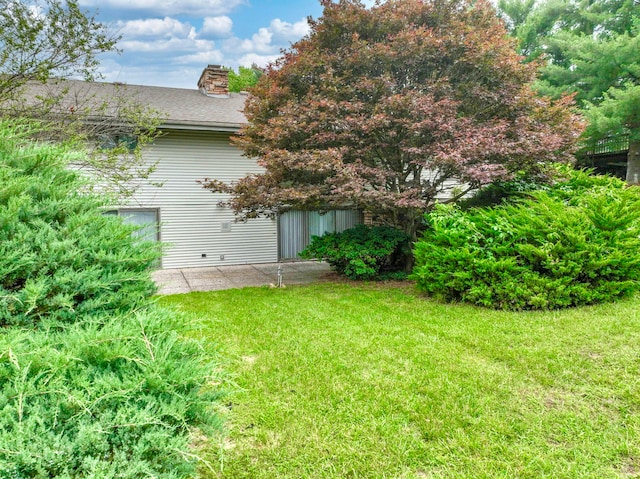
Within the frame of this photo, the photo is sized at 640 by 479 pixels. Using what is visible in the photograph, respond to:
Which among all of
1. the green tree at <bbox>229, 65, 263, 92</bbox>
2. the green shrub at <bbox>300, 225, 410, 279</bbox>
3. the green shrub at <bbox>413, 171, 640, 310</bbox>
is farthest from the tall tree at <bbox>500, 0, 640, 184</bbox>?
the green tree at <bbox>229, 65, 263, 92</bbox>

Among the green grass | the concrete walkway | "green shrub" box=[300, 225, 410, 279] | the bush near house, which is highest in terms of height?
the bush near house

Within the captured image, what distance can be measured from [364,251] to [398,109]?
→ 2670 mm

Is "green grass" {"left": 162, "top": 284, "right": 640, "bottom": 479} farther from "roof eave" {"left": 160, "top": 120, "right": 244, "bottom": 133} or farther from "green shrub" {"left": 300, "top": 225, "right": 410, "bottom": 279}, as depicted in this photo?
"roof eave" {"left": 160, "top": 120, "right": 244, "bottom": 133}

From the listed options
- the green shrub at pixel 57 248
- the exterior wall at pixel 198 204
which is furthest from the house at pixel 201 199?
the green shrub at pixel 57 248

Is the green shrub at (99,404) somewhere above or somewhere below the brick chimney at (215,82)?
below

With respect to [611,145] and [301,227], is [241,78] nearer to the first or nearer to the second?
[301,227]

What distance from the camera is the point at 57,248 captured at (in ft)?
6.26

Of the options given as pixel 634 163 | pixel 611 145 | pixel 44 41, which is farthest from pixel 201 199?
pixel 634 163

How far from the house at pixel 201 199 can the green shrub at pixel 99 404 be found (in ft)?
26.1

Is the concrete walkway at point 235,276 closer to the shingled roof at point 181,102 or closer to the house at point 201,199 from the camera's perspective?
the house at point 201,199

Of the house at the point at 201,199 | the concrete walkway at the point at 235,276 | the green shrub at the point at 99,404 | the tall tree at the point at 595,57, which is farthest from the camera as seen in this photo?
the tall tree at the point at 595,57

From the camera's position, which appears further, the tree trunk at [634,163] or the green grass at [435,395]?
the tree trunk at [634,163]

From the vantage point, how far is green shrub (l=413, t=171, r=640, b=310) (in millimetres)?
5008

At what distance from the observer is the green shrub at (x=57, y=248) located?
1.80m
